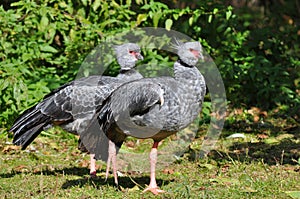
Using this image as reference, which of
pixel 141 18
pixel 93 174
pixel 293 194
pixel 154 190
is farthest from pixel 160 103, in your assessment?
pixel 141 18

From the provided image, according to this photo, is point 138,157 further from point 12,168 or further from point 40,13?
point 40,13

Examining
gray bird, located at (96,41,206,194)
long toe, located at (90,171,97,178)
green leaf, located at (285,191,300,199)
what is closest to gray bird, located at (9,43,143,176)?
long toe, located at (90,171,97,178)

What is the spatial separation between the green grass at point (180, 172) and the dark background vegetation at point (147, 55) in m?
0.69

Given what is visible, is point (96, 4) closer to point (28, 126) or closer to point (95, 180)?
point (28, 126)

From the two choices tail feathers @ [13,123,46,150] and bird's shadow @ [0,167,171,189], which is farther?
tail feathers @ [13,123,46,150]

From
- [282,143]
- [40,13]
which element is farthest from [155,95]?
[40,13]

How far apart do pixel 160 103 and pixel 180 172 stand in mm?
1282

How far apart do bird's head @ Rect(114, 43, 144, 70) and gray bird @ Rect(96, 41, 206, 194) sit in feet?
2.69

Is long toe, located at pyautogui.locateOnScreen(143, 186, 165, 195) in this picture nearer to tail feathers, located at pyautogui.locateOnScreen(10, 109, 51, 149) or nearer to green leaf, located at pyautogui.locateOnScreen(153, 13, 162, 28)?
tail feathers, located at pyautogui.locateOnScreen(10, 109, 51, 149)

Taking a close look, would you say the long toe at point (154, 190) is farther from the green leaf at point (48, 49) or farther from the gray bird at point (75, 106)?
the green leaf at point (48, 49)

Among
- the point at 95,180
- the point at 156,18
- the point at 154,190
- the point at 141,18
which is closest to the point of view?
the point at 154,190

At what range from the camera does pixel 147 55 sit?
7957 millimetres

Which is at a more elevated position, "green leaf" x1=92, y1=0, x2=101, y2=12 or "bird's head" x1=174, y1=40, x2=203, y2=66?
"green leaf" x1=92, y1=0, x2=101, y2=12

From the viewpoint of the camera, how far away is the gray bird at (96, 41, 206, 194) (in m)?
4.91
